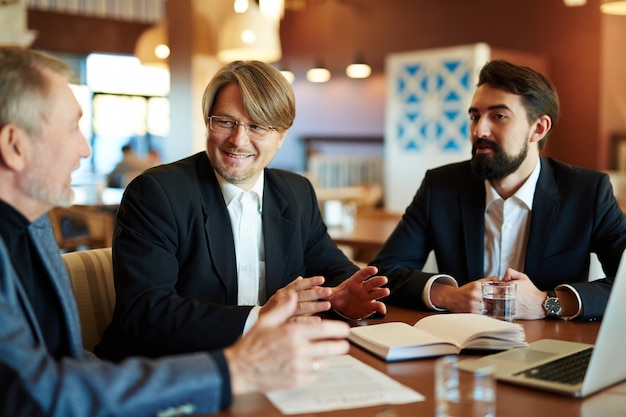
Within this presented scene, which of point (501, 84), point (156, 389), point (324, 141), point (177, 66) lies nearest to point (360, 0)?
point (324, 141)

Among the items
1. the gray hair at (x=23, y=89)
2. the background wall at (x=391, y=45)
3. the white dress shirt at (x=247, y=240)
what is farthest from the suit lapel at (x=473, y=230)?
the background wall at (x=391, y=45)

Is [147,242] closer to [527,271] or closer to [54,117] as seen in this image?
[54,117]

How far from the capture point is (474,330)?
1644 mm

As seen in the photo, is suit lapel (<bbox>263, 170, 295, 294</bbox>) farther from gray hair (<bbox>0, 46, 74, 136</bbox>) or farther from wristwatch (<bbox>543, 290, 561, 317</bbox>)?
gray hair (<bbox>0, 46, 74, 136</bbox>)

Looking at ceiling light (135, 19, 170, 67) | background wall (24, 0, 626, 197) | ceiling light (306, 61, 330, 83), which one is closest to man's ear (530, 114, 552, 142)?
background wall (24, 0, 626, 197)

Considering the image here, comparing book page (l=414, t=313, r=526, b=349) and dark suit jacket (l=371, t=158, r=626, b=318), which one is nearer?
book page (l=414, t=313, r=526, b=349)

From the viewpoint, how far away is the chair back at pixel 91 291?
205cm

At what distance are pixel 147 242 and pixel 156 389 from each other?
0.77 metres

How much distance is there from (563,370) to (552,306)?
0.59 meters

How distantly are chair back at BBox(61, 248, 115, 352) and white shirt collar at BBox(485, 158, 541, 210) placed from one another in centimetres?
124

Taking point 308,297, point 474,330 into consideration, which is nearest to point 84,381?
point 308,297

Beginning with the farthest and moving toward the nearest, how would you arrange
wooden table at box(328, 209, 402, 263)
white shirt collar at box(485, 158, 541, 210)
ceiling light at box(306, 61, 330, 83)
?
ceiling light at box(306, 61, 330, 83) → wooden table at box(328, 209, 402, 263) → white shirt collar at box(485, 158, 541, 210)

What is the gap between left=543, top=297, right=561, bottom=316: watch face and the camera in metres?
2.00

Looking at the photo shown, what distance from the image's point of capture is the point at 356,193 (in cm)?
721
